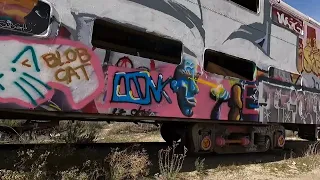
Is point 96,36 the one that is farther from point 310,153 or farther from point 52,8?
point 310,153

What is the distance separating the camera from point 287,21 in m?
9.28

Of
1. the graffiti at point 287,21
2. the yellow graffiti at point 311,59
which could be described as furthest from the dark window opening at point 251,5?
the yellow graffiti at point 311,59

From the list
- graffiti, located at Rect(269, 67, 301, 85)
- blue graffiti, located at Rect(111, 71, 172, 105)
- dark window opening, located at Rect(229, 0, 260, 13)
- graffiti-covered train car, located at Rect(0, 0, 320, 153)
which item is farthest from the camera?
graffiti, located at Rect(269, 67, 301, 85)

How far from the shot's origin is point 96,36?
6.30 meters

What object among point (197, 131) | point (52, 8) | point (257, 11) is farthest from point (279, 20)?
point (52, 8)

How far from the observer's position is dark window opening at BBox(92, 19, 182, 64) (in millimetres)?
6286

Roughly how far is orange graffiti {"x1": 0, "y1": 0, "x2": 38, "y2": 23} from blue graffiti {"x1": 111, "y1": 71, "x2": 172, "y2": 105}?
1.51m

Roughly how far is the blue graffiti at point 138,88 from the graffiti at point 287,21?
4.25 meters

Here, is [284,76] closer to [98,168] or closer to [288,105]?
[288,105]

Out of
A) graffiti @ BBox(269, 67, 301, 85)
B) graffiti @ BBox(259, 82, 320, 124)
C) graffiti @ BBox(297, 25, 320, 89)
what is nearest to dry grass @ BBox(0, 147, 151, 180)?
graffiti @ BBox(259, 82, 320, 124)

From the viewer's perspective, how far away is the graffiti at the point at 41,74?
4172 millimetres

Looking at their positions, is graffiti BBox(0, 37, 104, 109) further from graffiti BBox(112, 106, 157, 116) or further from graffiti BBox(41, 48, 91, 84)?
Answer: graffiti BBox(112, 106, 157, 116)

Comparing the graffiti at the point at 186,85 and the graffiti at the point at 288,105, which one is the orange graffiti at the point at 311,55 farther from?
the graffiti at the point at 186,85

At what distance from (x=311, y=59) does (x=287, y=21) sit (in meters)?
1.63
